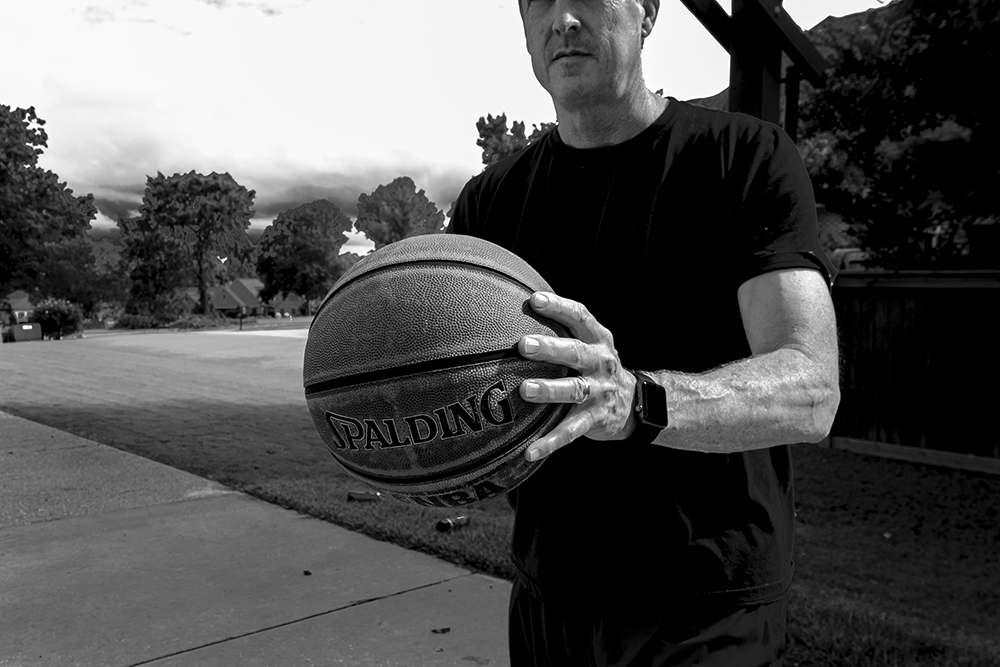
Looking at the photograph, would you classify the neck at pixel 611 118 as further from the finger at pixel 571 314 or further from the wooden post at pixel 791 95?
the wooden post at pixel 791 95

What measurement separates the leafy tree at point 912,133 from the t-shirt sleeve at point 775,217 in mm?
5422

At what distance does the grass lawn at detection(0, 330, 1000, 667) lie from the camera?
3602 mm

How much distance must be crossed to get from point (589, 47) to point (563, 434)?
0.89 metres

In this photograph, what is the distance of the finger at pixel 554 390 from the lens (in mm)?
1152

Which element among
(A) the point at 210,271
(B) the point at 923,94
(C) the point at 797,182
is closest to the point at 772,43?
(B) the point at 923,94

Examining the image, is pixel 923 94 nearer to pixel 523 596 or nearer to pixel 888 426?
pixel 888 426

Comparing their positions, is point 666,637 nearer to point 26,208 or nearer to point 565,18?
point 565,18

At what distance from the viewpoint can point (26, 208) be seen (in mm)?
49938

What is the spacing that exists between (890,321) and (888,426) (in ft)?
3.19

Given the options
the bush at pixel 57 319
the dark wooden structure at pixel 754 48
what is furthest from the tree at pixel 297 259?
the dark wooden structure at pixel 754 48

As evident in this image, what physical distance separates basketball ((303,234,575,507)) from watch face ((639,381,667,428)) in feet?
0.45

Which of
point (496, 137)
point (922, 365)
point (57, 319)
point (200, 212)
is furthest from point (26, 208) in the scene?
point (922, 365)

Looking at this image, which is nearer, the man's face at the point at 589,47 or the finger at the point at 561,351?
the finger at the point at 561,351

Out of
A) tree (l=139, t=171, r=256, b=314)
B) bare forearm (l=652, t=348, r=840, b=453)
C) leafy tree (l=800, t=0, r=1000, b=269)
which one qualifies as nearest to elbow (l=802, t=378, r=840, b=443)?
bare forearm (l=652, t=348, r=840, b=453)
